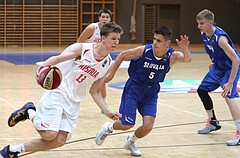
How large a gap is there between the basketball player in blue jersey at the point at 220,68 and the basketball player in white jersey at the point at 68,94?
1.85 metres

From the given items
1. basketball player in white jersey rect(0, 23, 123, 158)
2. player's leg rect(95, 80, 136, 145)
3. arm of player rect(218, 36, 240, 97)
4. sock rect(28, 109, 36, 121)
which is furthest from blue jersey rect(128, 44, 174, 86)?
sock rect(28, 109, 36, 121)

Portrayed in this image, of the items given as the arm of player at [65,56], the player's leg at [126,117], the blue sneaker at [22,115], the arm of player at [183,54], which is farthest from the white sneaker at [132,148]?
the arm of player at [65,56]

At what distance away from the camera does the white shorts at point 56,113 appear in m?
5.31

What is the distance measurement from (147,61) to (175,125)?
2296 mm

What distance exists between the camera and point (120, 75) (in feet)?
50.1

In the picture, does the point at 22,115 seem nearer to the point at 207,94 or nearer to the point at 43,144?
the point at 43,144

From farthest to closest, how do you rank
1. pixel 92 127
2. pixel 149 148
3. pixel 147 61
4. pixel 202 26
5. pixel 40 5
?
pixel 40 5 → pixel 92 127 → pixel 202 26 → pixel 149 148 → pixel 147 61

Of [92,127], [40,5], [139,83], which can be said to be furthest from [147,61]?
[40,5]

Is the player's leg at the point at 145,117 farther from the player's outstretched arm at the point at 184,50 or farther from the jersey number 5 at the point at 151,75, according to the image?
the player's outstretched arm at the point at 184,50

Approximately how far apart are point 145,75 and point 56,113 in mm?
1360

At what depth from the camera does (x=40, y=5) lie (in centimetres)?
2731

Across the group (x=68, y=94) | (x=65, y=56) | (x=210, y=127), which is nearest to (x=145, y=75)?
(x=68, y=94)

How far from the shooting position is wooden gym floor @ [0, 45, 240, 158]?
6395mm

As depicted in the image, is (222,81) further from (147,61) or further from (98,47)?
(98,47)
